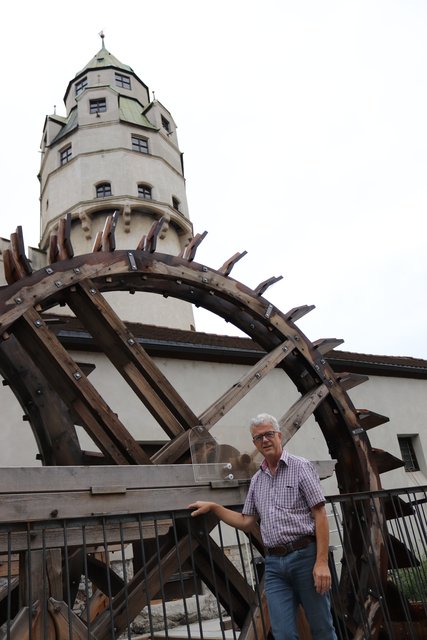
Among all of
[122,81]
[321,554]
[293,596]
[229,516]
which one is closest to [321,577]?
[321,554]

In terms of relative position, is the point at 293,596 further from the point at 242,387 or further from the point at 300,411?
the point at 300,411

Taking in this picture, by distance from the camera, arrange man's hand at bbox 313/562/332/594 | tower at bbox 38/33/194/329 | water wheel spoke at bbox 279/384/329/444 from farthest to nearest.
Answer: tower at bbox 38/33/194/329
water wheel spoke at bbox 279/384/329/444
man's hand at bbox 313/562/332/594

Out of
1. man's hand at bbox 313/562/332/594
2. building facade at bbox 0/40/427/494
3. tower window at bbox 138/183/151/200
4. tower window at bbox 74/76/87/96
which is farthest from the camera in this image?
tower window at bbox 74/76/87/96

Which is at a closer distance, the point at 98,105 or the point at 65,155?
the point at 65,155

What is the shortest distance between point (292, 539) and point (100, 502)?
1234 mm

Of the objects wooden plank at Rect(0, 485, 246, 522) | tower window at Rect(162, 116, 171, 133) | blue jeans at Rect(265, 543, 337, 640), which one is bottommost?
blue jeans at Rect(265, 543, 337, 640)

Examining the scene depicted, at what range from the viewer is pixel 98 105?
23.6m

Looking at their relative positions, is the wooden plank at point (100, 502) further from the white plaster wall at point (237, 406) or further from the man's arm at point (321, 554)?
the man's arm at point (321, 554)

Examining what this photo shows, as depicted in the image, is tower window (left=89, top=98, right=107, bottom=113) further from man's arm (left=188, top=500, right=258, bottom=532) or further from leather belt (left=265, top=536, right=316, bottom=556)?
leather belt (left=265, top=536, right=316, bottom=556)

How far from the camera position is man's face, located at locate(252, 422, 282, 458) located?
10.3 feet

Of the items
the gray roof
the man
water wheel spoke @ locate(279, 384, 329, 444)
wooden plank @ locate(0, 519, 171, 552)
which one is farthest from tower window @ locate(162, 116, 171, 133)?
the man

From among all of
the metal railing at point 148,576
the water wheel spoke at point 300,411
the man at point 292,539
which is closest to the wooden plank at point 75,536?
the metal railing at point 148,576

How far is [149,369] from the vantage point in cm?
441

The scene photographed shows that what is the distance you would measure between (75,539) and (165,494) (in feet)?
2.11
